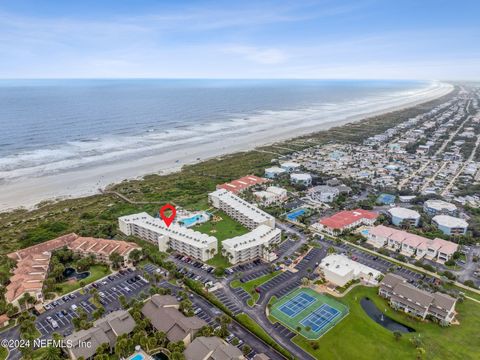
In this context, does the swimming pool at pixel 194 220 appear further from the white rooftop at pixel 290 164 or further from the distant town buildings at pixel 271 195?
the white rooftop at pixel 290 164

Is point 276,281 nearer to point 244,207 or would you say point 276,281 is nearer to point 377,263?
point 377,263

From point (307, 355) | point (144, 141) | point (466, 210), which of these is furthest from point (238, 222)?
point (144, 141)

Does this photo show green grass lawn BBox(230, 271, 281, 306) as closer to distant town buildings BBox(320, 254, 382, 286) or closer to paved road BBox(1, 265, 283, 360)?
paved road BBox(1, 265, 283, 360)

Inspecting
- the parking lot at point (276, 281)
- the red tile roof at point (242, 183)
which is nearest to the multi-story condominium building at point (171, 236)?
the parking lot at point (276, 281)

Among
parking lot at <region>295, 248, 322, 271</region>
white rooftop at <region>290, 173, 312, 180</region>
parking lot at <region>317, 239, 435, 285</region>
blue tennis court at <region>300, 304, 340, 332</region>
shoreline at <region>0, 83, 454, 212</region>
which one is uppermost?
white rooftop at <region>290, 173, 312, 180</region>

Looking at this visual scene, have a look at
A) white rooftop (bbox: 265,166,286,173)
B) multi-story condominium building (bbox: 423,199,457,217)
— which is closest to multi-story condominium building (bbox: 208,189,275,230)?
white rooftop (bbox: 265,166,286,173)

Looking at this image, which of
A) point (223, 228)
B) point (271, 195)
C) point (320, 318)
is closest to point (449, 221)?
point (271, 195)
